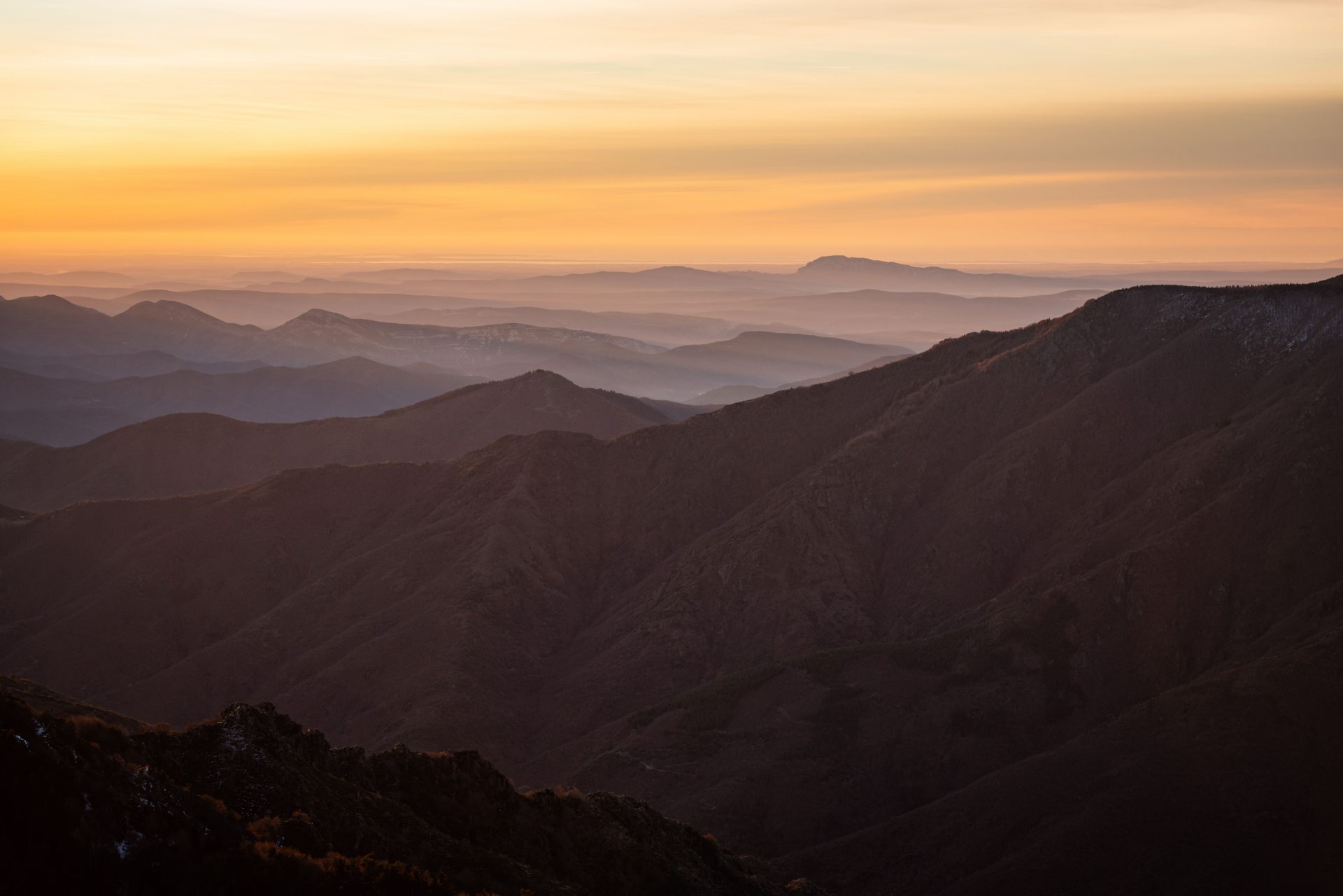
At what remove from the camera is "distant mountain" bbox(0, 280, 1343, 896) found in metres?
39.7

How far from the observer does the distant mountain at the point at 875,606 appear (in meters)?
39.7

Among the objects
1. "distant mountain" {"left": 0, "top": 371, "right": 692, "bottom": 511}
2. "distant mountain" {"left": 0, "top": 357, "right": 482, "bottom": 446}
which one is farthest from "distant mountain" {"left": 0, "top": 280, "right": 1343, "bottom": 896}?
"distant mountain" {"left": 0, "top": 357, "right": 482, "bottom": 446}

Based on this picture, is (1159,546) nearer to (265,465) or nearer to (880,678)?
(880,678)

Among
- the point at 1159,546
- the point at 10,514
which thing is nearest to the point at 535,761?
the point at 1159,546

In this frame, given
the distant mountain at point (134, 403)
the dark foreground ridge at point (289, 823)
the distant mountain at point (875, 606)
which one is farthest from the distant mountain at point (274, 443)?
the dark foreground ridge at point (289, 823)

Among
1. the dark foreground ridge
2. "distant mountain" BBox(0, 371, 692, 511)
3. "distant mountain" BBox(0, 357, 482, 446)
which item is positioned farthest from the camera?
"distant mountain" BBox(0, 357, 482, 446)

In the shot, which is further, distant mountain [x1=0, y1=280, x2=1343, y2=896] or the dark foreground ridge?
distant mountain [x1=0, y1=280, x2=1343, y2=896]

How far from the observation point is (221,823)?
2003 cm

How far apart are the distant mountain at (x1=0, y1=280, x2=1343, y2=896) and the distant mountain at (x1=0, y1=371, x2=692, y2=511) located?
2949 centimetres

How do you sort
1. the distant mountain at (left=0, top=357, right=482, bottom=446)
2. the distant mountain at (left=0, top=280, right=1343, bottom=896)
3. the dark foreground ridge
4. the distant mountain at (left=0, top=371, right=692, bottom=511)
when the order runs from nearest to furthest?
the dark foreground ridge
the distant mountain at (left=0, top=280, right=1343, bottom=896)
the distant mountain at (left=0, top=371, right=692, bottom=511)
the distant mountain at (left=0, top=357, right=482, bottom=446)

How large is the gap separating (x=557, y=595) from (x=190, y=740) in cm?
4418

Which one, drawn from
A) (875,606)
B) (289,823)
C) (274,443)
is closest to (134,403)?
(274,443)

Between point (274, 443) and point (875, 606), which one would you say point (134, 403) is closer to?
point (274, 443)

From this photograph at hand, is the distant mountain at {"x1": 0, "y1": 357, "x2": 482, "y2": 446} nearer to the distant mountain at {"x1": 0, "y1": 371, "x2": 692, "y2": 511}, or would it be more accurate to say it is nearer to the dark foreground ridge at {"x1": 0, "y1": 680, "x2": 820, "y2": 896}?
the distant mountain at {"x1": 0, "y1": 371, "x2": 692, "y2": 511}
